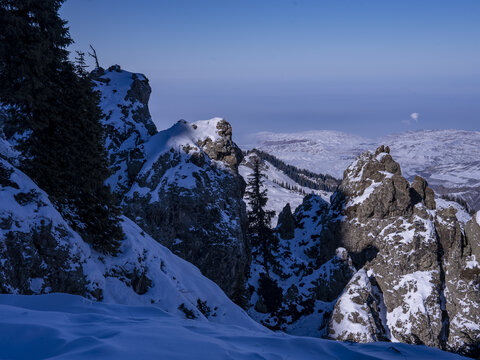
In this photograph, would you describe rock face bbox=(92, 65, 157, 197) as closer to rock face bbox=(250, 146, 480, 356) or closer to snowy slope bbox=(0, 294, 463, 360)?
rock face bbox=(250, 146, 480, 356)

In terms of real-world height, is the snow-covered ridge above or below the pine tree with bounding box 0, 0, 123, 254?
Answer: above

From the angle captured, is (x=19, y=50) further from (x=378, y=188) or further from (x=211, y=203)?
(x=378, y=188)

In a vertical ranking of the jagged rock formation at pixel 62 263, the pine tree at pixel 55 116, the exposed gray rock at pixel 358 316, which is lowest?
the exposed gray rock at pixel 358 316

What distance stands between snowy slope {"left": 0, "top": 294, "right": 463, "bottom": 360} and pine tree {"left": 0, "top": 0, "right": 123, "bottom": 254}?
28.1ft

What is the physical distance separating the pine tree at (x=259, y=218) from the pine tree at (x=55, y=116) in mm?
25109

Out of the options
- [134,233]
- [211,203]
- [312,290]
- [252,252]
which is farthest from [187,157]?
[312,290]

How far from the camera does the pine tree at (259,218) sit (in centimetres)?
3940

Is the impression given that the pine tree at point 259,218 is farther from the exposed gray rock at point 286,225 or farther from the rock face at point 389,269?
the exposed gray rock at point 286,225

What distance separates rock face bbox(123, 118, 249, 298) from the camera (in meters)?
34.3

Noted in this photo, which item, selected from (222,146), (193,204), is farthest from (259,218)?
(222,146)

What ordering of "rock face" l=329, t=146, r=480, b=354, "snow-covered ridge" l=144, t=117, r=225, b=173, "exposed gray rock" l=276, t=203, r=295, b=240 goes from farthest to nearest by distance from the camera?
"exposed gray rock" l=276, t=203, r=295, b=240 → "snow-covered ridge" l=144, t=117, r=225, b=173 → "rock face" l=329, t=146, r=480, b=354

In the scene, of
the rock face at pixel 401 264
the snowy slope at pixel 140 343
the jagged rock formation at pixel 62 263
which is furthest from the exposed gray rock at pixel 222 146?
the snowy slope at pixel 140 343

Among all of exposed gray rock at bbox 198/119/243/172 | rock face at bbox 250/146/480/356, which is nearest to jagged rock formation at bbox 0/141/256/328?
rock face at bbox 250/146/480/356

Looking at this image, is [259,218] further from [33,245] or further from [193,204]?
[33,245]
